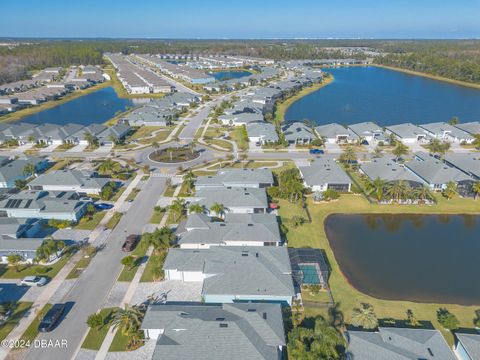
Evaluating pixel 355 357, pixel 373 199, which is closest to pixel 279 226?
pixel 373 199

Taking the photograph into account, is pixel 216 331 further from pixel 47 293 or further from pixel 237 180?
pixel 237 180

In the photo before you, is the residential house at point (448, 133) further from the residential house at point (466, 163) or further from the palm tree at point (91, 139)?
the palm tree at point (91, 139)

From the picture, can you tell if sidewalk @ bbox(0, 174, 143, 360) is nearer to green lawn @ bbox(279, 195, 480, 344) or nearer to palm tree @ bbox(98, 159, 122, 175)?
palm tree @ bbox(98, 159, 122, 175)

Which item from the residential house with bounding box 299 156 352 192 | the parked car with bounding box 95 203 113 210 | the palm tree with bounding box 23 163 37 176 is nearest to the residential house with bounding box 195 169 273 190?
the residential house with bounding box 299 156 352 192

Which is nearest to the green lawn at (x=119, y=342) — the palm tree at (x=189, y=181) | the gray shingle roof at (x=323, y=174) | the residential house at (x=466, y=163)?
the palm tree at (x=189, y=181)

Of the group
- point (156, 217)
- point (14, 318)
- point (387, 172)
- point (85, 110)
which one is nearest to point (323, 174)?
point (387, 172)

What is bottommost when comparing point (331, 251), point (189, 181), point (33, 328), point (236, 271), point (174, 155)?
point (331, 251)

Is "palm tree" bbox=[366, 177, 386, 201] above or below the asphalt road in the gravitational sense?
above
